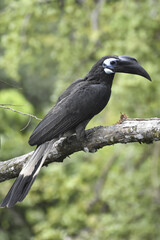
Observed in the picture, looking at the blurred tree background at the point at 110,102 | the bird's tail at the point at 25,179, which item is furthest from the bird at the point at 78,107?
the blurred tree background at the point at 110,102

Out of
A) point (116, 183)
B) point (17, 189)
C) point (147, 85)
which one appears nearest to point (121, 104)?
point (147, 85)

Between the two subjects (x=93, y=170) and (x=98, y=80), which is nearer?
(x=98, y=80)

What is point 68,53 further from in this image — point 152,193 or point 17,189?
point 17,189

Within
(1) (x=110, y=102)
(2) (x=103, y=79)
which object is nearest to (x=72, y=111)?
(2) (x=103, y=79)

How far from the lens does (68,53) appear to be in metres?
6.09

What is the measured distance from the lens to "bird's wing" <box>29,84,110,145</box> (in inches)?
135

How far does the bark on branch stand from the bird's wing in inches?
4.2

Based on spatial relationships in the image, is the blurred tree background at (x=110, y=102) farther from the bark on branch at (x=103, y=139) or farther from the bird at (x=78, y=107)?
the bark on branch at (x=103, y=139)

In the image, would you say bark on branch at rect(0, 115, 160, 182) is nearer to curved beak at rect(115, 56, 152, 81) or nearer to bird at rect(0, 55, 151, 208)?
bird at rect(0, 55, 151, 208)

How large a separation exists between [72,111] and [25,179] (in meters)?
0.70

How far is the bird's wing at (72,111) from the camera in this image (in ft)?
11.2

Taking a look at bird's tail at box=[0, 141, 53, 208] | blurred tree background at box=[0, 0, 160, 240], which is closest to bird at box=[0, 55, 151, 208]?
bird's tail at box=[0, 141, 53, 208]

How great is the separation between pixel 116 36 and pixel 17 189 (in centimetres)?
341

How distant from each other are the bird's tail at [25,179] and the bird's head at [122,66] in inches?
35.9
